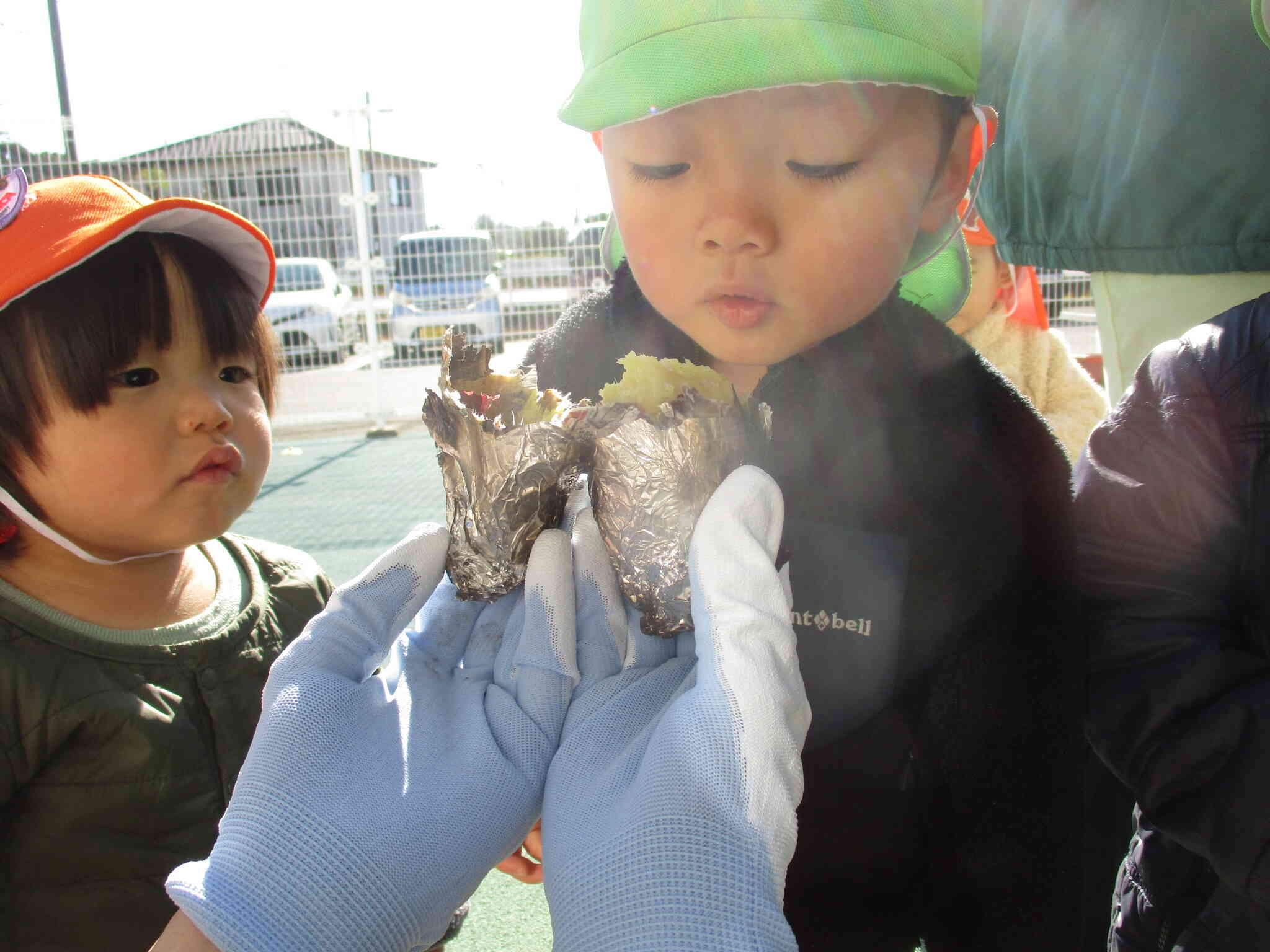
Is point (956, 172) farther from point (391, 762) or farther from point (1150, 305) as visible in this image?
point (391, 762)

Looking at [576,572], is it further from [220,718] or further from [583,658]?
[220,718]

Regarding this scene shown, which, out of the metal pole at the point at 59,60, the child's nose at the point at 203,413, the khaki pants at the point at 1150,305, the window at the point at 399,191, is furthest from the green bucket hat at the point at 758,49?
→ the metal pole at the point at 59,60

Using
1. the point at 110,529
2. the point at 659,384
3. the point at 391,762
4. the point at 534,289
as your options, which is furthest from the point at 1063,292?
the point at 391,762

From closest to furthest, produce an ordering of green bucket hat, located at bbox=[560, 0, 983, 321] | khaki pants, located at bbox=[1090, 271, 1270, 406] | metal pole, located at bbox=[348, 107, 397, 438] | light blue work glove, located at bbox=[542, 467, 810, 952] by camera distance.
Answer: light blue work glove, located at bbox=[542, 467, 810, 952]
green bucket hat, located at bbox=[560, 0, 983, 321]
khaki pants, located at bbox=[1090, 271, 1270, 406]
metal pole, located at bbox=[348, 107, 397, 438]

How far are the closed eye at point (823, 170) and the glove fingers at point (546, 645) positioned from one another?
0.33 meters

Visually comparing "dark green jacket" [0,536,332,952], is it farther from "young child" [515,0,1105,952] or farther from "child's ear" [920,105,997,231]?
"child's ear" [920,105,997,231]

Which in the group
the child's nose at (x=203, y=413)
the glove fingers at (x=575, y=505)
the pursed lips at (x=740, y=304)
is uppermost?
the pursed lips at (x=740, y=304)

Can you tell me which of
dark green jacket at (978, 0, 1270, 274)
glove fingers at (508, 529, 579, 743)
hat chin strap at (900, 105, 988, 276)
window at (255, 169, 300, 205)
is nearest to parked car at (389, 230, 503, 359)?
window at (255, 169, 300, 205)

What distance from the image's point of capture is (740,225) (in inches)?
25.3

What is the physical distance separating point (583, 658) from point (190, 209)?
743 millimetres

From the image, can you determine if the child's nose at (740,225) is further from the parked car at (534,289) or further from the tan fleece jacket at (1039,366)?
the parked car at (534,289)

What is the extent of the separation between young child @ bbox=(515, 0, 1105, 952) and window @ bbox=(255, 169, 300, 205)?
5.27 metres

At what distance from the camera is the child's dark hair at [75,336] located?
3.12 feet

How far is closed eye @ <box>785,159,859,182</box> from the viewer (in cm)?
66
